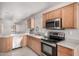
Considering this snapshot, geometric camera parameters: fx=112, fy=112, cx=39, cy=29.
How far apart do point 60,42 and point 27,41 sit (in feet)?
1.92

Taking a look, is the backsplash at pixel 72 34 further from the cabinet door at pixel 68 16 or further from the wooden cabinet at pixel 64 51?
the wooden cabinet at pixel 64 51

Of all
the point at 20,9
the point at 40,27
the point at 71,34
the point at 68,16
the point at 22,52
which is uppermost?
the point at 20,9

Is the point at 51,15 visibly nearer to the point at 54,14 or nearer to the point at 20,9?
the point at 54,14

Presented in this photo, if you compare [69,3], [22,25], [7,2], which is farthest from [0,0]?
[69,3]

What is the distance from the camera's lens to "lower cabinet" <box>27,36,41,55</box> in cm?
200

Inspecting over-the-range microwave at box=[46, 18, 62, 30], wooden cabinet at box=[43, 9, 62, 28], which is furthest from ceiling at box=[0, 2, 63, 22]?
over-the-range microwave at box=[46, 18, 62, 30]

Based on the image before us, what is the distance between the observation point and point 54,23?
6.59 feet

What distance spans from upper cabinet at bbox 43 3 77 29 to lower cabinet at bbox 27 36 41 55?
33cm

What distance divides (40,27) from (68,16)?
52cm

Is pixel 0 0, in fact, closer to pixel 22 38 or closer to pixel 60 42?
pixel 22 38

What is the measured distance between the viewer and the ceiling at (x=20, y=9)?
1914 millimetres

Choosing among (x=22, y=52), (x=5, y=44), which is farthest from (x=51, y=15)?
(x=5, y=44)

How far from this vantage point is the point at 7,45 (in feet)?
6.48

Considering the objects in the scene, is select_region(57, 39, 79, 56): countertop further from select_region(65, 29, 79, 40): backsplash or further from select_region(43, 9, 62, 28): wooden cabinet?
select_region(43, 9, 62, 28): wooden cabinet
